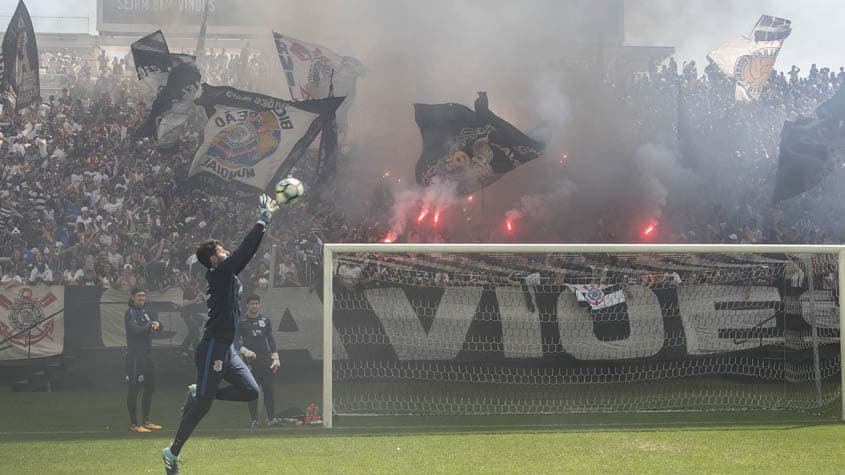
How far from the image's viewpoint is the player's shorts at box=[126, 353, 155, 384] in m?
9.07

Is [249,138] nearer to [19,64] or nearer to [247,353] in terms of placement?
[19,64]

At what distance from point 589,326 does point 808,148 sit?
27.6ft

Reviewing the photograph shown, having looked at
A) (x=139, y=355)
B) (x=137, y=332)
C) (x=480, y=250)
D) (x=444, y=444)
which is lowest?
(x=444, y=444)

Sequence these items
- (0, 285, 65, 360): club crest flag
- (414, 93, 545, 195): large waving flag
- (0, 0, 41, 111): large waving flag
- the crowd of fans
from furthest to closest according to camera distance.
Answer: (414, 93, 545, 195): large waving flag → (0, 0, 41, 111): large waving flag → the crowd of fans → (0, 285, 65, 360): club crest flag

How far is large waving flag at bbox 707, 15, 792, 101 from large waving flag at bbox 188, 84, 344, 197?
12267 mm

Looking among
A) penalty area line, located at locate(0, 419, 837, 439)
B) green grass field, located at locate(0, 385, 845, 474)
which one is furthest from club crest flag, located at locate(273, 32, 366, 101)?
penalty area line, located at locate(0, 419, 837, 439)

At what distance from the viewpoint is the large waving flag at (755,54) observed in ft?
75.8

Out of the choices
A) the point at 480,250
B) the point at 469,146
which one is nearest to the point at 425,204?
the point at 469,146

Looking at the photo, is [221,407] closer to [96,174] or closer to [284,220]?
[284,220]

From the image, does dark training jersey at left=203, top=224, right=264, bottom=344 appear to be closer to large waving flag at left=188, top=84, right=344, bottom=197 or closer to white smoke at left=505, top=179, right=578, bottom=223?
large waving flag at left=188, top=84, right=344, bottom=197

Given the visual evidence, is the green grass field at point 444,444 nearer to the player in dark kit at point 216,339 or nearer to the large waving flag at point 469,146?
the player in dark kit at point 216,339

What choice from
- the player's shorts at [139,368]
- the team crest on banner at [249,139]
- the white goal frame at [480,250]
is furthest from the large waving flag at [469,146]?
the player's shorts at [139,368]

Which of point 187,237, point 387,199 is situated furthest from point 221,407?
point 387,199

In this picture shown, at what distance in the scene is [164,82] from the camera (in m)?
18.3
